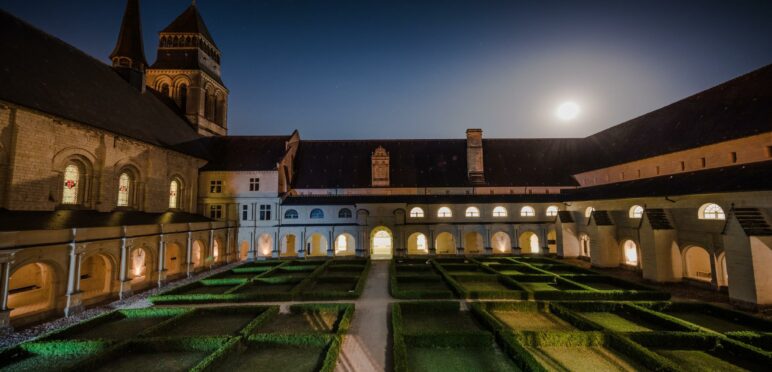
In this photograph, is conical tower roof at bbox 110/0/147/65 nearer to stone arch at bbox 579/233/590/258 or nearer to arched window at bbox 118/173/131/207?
arched window at bbox 118/173/131/207

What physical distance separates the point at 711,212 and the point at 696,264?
512cm

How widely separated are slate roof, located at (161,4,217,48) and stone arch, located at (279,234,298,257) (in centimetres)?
2843

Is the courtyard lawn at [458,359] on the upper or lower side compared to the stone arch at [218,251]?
lower

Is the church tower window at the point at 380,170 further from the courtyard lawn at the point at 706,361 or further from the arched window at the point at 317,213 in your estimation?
the courtyard lawn at the point at 706,361

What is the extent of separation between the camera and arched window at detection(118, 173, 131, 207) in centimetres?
2577

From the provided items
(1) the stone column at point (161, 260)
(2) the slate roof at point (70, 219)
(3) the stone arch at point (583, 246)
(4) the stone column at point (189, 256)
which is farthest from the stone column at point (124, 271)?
(3) the stone arch at point (583, 246)

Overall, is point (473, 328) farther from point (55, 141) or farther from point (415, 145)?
point (415, 145)

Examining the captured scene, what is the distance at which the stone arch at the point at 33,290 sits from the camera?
16969 millimetres

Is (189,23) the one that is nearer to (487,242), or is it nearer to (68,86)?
(68,86)

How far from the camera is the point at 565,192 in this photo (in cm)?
3716

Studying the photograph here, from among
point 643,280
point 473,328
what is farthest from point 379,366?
point 643,280

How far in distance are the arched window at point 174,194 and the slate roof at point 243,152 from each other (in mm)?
3965

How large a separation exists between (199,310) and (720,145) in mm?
36001

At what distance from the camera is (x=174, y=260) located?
1125 inches
